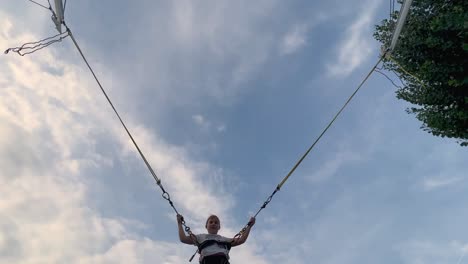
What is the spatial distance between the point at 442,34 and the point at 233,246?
10.3 m

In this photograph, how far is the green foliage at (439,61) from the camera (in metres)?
12.1

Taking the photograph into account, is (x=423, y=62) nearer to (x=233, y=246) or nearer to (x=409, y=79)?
(x=409, y=79)

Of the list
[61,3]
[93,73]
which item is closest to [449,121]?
[93,73]

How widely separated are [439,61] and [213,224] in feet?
33.9

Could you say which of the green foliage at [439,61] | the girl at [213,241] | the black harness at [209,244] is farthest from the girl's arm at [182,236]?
the green foliage at [439,61]

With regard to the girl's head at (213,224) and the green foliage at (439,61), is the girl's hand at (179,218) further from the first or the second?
the green foliage at (439,61)

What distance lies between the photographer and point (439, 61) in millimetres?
13250

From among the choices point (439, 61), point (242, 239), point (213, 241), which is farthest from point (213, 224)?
point (439, 61)

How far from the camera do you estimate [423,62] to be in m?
14.0

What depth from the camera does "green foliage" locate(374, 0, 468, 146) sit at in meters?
12.1

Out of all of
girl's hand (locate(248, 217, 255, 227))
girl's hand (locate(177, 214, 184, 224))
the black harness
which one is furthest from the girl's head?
girl's hand (locate(248, 217, 255, 227))

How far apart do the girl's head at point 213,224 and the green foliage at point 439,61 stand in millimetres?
7684

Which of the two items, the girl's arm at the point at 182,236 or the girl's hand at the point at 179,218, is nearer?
the girl's arm at the point at 182,236

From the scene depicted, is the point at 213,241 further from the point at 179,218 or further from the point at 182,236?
the point at 179,218
